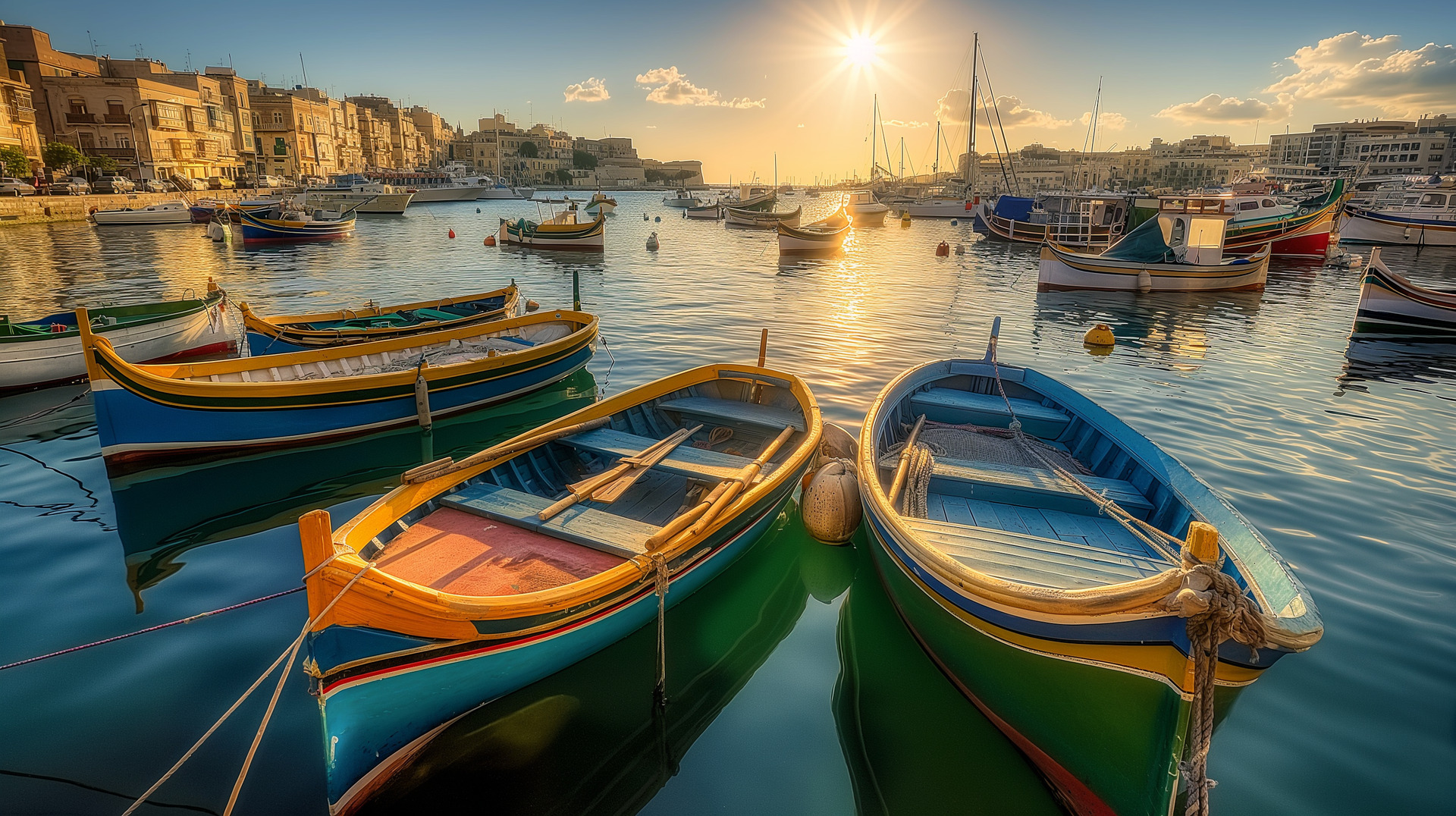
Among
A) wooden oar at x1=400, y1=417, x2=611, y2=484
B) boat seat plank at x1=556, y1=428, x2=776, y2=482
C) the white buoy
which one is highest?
wooden oar at x1=400, y1=417, x2=611, y2=484

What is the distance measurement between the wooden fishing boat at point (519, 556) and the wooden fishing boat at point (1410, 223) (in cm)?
5274

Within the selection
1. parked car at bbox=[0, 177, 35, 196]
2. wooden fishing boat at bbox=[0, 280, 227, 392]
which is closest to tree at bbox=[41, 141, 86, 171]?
parked car at bbox=[0, 177, 35, 196]

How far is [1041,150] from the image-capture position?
175 meters

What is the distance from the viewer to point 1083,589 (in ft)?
12.0

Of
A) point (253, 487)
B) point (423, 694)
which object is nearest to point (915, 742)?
point (423, 694)

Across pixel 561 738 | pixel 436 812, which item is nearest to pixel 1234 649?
pixel 561 738

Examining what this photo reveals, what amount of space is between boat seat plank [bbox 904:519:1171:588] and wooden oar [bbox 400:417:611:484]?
12.7 feet

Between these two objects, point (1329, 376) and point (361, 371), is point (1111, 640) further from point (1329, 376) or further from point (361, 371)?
point (1329, 376)

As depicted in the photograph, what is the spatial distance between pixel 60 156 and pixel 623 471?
251ft

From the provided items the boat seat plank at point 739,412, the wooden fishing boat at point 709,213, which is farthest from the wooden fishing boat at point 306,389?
the wooden fishing boat at point 709,213

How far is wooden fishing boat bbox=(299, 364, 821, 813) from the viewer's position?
3.84 meters

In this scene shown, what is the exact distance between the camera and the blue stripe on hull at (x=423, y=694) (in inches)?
153

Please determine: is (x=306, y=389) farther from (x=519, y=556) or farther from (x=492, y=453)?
(x=519, y=556)

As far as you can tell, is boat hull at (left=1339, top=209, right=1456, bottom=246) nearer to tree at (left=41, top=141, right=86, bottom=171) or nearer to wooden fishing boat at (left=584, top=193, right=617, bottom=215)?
wooden fishing boat at (left=584, top=193, right=617, bottom=215)
